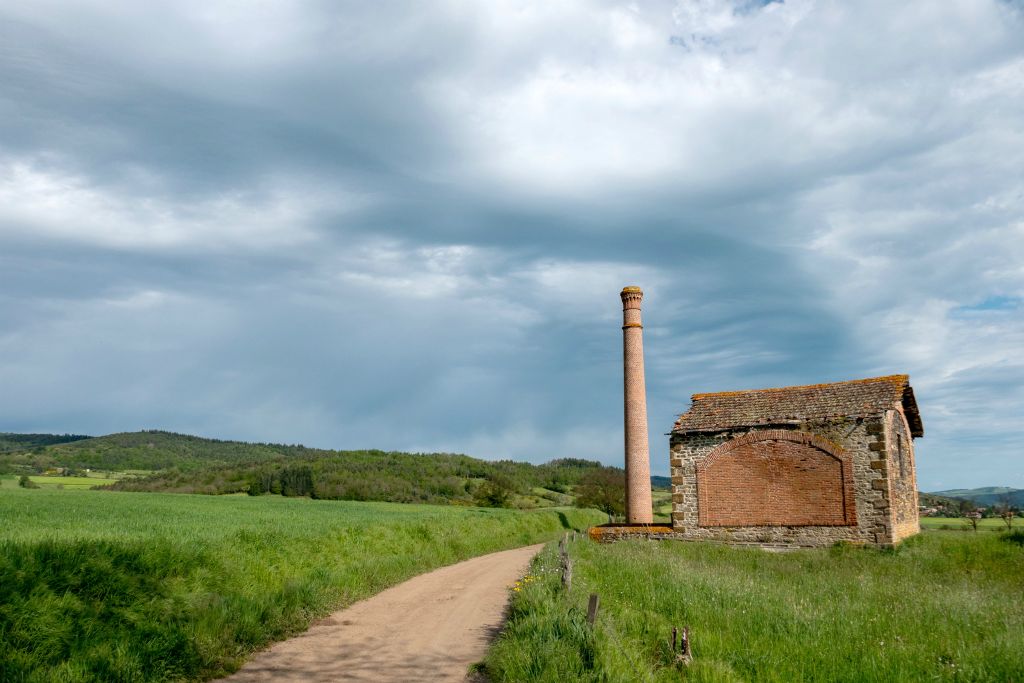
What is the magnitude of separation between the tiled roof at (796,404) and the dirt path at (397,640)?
15.2 metres

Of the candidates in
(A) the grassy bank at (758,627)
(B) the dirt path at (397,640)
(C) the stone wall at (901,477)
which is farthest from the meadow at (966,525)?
(B) the dirt path at (397,640)

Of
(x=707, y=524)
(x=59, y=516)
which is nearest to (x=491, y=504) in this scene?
(x=707, y=524)

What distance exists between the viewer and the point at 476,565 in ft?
77.3

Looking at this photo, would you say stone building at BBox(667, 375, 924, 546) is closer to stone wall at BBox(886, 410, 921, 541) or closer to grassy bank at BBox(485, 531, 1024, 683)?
stone wall at BBox(886, 410, 921, 541)

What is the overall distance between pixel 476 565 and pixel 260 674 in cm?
1460

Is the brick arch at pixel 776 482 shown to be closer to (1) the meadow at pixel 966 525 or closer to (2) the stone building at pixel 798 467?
(2) the stone building at pixel 798 467

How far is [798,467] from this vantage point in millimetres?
27438

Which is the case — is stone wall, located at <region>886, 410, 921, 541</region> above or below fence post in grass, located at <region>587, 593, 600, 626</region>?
above

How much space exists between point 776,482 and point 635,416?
9.80m

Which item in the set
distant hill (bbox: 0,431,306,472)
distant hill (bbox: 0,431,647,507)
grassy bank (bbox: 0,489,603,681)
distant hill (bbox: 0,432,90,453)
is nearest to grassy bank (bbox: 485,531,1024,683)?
grassy bank (bbox: 0,489,603,681)

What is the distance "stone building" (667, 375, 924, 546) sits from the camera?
1030 inches

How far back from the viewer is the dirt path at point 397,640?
9492 mm

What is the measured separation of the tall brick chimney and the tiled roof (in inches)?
195

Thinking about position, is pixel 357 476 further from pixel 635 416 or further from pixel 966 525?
pixel 966 525
